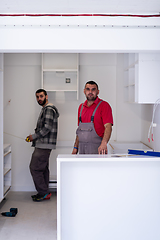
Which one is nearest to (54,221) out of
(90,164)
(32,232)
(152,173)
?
(32,232)

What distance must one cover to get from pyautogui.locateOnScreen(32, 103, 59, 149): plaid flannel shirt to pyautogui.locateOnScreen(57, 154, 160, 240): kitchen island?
5.02 ft

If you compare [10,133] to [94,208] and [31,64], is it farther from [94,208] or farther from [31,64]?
[94,208]

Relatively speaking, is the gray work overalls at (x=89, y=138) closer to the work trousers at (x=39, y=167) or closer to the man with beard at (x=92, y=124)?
the man with beard at (x=92, y=124)

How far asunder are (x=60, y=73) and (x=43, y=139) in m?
1.17

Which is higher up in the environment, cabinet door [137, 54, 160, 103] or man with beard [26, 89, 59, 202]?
cabinet door [137, 54, 160, 103]

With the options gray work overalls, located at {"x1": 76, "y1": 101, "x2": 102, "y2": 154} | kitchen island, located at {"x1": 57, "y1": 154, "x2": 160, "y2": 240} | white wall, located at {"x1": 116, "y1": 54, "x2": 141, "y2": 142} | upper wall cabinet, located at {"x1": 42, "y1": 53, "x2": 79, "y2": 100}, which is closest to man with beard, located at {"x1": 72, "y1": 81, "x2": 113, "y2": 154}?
gray work overalls, located at {"x1": 76, "y1": 101, "x2": 102, "y2": 154}

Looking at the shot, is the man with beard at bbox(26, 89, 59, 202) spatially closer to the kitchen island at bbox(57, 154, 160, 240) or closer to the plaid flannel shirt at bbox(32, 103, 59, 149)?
the plaid flannel shirt at bbox(32, 103, 59, 149)

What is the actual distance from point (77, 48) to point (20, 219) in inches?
89.2

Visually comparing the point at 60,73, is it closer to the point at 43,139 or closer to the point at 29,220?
the point at 43,139

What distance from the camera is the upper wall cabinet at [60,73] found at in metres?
4.84

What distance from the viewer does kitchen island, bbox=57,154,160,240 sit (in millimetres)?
2895
